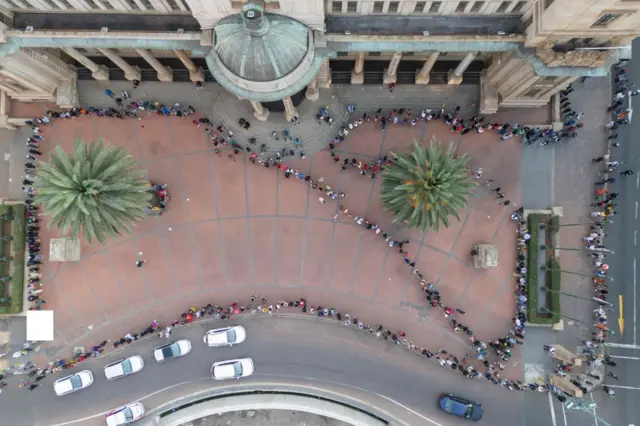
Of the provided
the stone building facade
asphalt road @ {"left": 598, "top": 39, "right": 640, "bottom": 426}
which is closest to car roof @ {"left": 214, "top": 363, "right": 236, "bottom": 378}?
the stone building facade

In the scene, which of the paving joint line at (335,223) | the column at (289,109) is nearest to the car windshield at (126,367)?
the paving joint line at (335,223)

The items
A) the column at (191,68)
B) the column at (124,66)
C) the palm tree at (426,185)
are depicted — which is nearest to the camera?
the palm tree at (426,185)

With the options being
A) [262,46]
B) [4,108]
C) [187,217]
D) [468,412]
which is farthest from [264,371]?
[4,108]

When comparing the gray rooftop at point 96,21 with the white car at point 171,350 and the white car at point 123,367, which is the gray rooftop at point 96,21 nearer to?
the white car at point 171,350

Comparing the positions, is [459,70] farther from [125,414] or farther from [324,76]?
[125,414]

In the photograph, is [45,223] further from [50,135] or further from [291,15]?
[291,15]

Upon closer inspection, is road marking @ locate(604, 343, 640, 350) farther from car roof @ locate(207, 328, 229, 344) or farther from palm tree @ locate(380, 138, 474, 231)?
car roof @ locate(207, 328, 229, 344)

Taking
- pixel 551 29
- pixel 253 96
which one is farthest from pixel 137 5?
pixel 551 29
